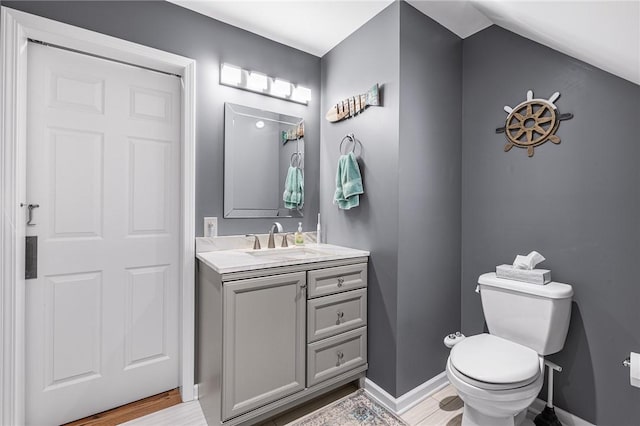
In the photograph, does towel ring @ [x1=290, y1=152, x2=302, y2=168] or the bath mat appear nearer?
the bath mat

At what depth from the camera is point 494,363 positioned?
140cm

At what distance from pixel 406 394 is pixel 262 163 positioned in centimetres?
179

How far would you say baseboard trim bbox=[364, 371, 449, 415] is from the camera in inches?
68.7

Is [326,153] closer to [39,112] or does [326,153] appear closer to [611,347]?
[39,112]

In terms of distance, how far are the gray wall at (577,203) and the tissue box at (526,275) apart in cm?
15

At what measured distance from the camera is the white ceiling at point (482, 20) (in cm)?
112

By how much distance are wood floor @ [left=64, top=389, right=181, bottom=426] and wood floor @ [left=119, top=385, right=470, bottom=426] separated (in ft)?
0.16

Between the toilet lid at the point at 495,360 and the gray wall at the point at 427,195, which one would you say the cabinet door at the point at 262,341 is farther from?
the toilet lid at the point at 495,360

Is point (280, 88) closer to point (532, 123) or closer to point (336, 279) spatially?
point (336, 279)

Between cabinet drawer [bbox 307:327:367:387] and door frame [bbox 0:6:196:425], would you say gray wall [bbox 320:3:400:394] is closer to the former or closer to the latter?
cabinet drawer [bbox 307:327:367:387]

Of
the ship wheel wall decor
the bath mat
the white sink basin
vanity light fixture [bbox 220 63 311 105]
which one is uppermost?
vanity light fixture [bbox 220 63 311 105]

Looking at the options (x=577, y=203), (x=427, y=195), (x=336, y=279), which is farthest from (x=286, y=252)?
(x=577, y=203)

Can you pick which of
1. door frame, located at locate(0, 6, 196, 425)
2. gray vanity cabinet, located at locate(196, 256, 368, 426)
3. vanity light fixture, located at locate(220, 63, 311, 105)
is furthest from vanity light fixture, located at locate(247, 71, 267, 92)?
gray vanity cabinet, located at locate(196, 256, 368, 426)

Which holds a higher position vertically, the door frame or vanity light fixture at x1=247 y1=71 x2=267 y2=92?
vanity light fixture at x1=247 y1=71 x2=267 y2=92
